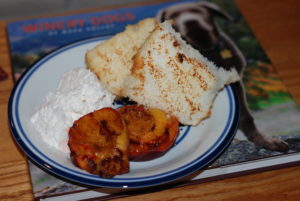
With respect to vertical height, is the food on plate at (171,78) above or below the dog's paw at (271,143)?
above

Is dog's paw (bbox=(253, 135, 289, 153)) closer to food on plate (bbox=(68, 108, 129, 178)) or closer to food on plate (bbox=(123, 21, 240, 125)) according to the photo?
food on plate (bbox=(123, 21, 240, 125))

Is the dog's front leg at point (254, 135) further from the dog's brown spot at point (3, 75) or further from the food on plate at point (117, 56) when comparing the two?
the dog's brown spot at point (3, 75)

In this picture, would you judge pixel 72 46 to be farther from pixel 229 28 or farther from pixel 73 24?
pixel 229 28

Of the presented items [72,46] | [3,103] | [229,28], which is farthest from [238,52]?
[3,103]

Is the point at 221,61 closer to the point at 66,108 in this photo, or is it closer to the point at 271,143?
the point at 271,143

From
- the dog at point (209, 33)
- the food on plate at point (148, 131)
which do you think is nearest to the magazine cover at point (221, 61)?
the dog at point (209, 33)

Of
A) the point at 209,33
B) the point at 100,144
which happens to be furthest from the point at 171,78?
the point at 209,33

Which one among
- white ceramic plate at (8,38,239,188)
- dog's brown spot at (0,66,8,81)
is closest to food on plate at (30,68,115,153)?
white ceramic plate at (8,38,239,188)

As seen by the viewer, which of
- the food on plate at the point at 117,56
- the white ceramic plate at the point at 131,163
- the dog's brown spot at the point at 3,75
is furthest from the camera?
the dog's brown spot at the point at 3,75
